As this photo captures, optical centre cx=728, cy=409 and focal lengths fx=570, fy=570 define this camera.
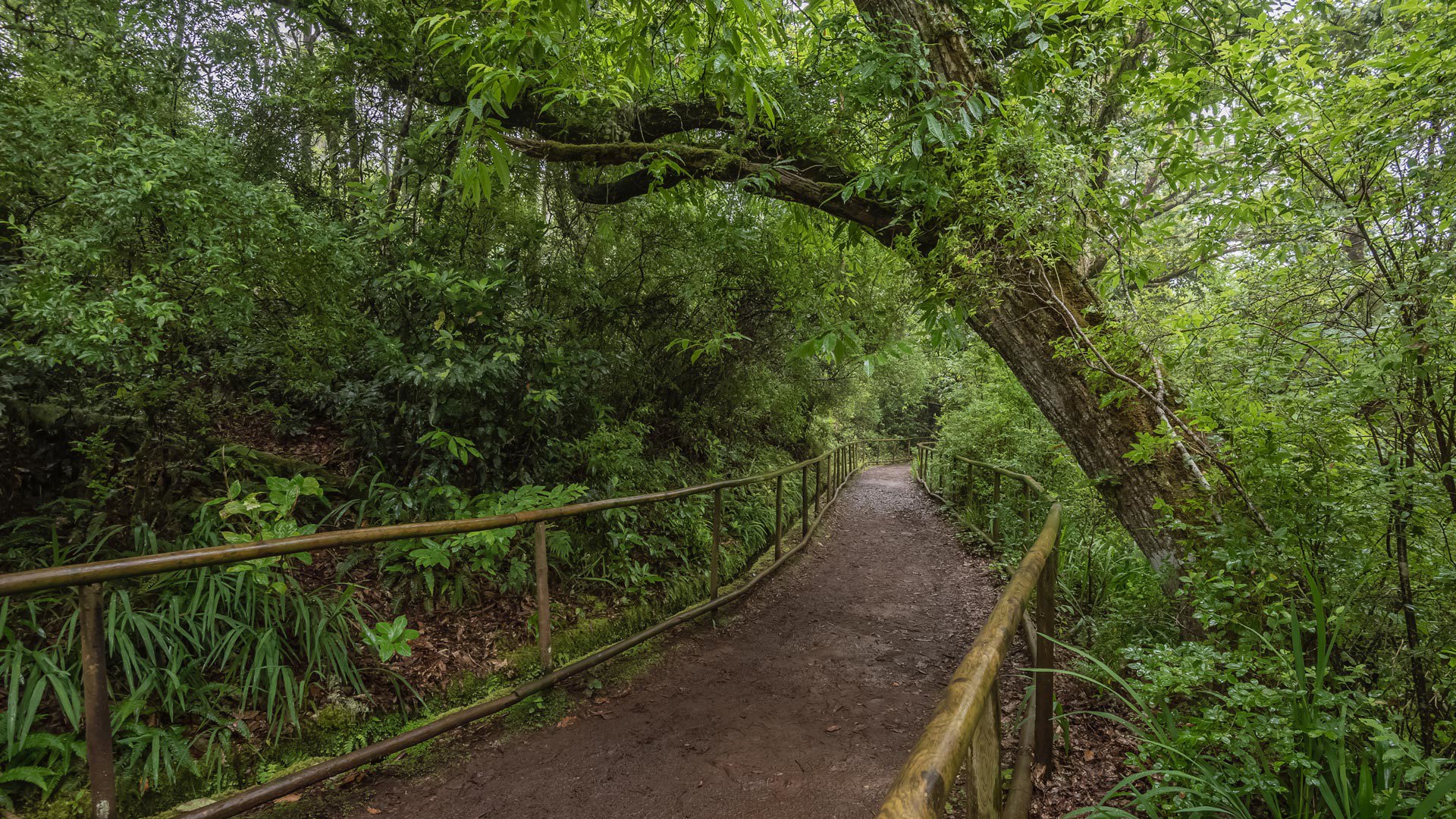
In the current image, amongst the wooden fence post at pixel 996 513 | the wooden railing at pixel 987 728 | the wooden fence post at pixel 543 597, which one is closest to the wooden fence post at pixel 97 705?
the wooden fence post at pixel 543 597

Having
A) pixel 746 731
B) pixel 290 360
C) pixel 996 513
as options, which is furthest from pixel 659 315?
pixel 996 513

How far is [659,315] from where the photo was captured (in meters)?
6.20

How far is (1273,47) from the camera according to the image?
2.99 m

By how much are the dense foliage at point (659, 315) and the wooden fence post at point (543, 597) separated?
662mm

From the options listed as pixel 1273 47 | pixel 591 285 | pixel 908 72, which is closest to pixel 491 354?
pixel 591 285

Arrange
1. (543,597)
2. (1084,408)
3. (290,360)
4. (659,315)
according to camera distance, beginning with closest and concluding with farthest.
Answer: (543,597), (1084,408), (290,360), (659,315)

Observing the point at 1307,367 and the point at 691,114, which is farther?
the point at 691,114

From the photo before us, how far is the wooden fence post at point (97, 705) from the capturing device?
5.72 feet

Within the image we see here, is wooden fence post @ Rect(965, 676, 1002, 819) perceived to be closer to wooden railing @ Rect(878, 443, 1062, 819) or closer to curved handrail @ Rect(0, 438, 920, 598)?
wooden railing @ Rect(878, 443, 1062, 819)

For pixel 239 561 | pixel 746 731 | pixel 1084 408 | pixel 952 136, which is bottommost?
pixel 746 731

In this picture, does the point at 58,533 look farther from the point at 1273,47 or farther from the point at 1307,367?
the point at 1273,47

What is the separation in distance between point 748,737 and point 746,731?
6 cm

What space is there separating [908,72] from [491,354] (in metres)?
3.58

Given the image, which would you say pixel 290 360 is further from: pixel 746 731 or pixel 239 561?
pixel 746 731
